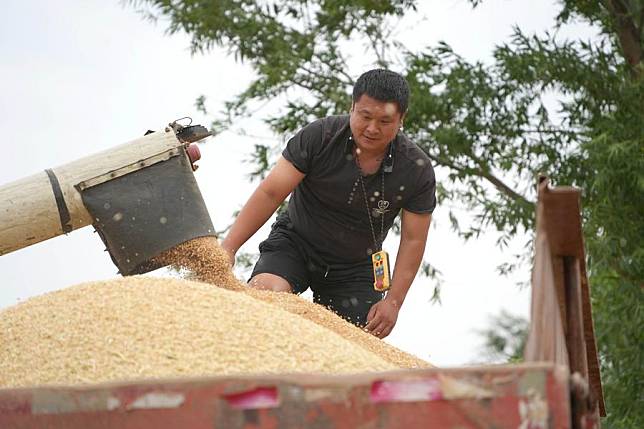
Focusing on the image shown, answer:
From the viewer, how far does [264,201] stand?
14.1 feet

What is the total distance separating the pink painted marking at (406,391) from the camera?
1640 millimetres

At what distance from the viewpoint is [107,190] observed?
3.52 metres

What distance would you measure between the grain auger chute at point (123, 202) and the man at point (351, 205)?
0.58 metres

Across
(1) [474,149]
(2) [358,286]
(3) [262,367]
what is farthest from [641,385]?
(3) [262,367]

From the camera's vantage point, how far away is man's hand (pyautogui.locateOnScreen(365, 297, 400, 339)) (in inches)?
171

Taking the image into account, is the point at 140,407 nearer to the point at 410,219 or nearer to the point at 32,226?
the point at 32,226

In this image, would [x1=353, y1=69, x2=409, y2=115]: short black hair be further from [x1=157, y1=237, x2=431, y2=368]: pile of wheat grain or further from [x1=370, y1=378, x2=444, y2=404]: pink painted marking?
[x1=370, y1=378, x2=444, y2=404]: pink painted marking

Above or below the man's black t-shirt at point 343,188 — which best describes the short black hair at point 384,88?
above

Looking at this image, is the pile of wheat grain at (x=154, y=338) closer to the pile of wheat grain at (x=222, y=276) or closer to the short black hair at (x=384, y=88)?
the pile of wheat grain at (x=222, y=276)

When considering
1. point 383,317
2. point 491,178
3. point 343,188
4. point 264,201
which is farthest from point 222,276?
point 491,178

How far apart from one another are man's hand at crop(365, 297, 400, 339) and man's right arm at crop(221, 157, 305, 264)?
1.86ft

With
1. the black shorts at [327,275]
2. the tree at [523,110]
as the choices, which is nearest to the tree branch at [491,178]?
the tree at [523,110]

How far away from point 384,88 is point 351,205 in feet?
1.66

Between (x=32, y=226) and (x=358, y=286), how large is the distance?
1567 mm
